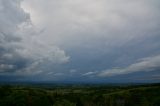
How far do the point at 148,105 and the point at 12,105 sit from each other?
358ft

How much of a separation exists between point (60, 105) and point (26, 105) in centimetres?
2360

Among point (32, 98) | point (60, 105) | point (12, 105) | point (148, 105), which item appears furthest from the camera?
point (148, 105)

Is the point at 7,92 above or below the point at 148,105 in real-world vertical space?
above

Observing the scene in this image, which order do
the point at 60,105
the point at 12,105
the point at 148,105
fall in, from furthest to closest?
the point at 148,105 < the point at 60,105 < the point at 12,105

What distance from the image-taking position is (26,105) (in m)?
168

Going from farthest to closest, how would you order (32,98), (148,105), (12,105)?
(148,105) → (32,98) → (12,105)

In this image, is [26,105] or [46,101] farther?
[46,101]

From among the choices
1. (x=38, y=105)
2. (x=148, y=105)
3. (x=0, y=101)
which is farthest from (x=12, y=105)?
(x=148, y=105)

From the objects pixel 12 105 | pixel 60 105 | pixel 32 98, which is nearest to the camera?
pixel 12 105

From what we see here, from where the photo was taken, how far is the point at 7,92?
188625 mm

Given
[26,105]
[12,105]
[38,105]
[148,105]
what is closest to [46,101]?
[38,105]

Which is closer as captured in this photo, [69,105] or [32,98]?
[69,105]

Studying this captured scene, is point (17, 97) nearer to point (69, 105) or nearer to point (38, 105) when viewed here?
point (38, 105)

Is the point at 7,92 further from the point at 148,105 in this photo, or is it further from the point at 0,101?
the point at 148,105
